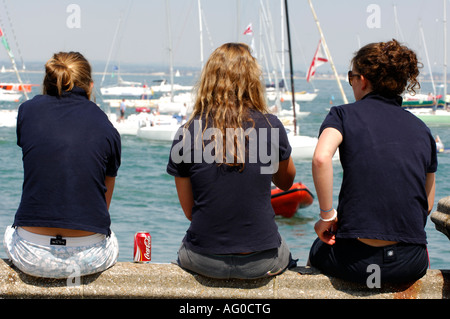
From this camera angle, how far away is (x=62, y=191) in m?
3.36

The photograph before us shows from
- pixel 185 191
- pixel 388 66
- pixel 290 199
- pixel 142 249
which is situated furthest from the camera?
pixel 290 199

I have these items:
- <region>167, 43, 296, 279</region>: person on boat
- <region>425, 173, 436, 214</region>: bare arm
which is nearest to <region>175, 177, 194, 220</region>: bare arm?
<region>167, 43, 296, 279</region>: person on boat

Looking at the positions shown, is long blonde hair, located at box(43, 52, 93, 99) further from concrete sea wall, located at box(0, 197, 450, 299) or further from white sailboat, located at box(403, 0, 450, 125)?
white sailboat, located at box(403, 0, 450, 125)

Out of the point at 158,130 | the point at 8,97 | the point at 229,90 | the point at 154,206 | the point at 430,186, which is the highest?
the point at 229,90

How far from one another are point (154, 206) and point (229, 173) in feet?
49.7

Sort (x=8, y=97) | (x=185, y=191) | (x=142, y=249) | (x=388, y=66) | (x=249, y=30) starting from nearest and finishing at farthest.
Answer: (x=388, y=66) → (x=185, y=191) → (x=142, y=249) → (x=249, y=30) → (x=8, y=97)

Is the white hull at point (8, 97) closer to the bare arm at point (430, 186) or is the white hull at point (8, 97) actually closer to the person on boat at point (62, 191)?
the person on boat at point (62, 191)

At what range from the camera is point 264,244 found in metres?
3.39

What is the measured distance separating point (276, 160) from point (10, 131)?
120 feet

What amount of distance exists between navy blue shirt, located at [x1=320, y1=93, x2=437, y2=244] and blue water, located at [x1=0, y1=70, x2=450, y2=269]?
9.63 feet

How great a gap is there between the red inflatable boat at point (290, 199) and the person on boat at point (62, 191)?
35.9 ft

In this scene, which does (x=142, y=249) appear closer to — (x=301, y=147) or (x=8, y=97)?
(x=301, y=147)

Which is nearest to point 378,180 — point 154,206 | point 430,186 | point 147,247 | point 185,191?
point 430,186

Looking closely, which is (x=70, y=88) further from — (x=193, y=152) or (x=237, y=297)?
(x=237, y=297)
